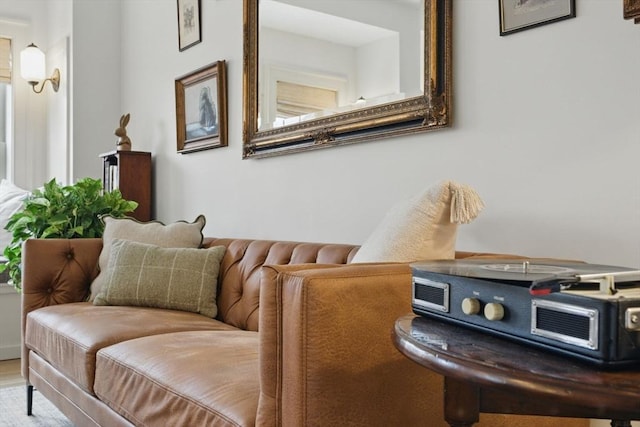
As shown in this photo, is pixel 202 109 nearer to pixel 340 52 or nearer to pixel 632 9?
pixel 340 52

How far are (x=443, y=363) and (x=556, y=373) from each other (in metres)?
0.14

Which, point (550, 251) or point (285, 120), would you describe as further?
point (285, 120)

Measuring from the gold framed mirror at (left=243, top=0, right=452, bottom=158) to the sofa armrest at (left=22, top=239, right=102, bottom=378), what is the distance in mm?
854

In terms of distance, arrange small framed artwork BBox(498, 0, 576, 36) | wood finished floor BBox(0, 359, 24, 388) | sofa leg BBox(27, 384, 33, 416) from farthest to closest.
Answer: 1. wood finished floor BBox(0, 359, 24, 388)
2. sofa leg BBox(27, 384, 33, 416)
3. small framed artwork BBox(498, 0, 576, 36)

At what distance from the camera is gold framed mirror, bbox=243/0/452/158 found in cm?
194

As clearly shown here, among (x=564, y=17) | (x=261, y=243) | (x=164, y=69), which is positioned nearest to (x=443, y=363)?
(x=564, y=17)

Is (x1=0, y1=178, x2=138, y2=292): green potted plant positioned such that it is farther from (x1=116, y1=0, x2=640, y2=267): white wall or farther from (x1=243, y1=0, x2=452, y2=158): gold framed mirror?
(x1=116, y1=0, x2=640, y2=267): white wall

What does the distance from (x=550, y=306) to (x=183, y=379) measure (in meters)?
0.99

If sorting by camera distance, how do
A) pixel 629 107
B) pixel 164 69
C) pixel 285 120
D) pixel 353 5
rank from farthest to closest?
pixel 164 69 < pixel 285 120 < pixel 353 5 < pixel 629 107

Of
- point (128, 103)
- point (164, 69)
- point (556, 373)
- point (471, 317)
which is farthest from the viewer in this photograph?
point (128, 103)

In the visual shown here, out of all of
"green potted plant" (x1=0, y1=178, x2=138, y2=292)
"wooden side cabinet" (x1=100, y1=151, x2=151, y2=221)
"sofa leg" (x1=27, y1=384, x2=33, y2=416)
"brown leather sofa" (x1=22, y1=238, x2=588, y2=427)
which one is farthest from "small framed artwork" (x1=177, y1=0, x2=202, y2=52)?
"sofa leg" (x1=27, y1=384, x2=33, y2=416)

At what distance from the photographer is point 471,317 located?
0.89 m

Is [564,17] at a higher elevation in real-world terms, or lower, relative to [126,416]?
higher

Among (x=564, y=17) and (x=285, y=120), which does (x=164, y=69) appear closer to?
(x=285, y=120)
